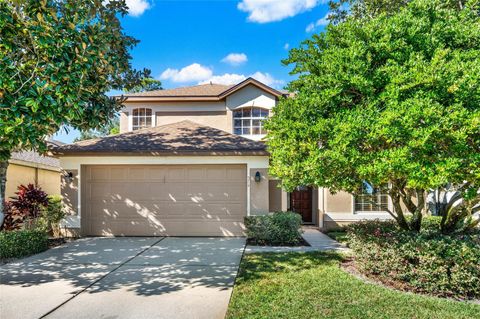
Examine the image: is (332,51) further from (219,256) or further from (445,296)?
(219,256)

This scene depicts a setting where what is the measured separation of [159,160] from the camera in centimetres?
1025

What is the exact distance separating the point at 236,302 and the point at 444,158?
4024 millimetres

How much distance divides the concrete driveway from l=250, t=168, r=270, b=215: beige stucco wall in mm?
1478

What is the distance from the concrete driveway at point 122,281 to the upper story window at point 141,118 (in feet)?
26.8

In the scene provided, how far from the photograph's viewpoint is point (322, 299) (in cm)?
479

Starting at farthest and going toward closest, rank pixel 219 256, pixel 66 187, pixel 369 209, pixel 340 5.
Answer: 1. pixel 340 5
2. pixel 369 209
3. pixel 66 187
4. pixel 219 256

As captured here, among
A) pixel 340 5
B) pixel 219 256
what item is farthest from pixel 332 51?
pixel 340 5

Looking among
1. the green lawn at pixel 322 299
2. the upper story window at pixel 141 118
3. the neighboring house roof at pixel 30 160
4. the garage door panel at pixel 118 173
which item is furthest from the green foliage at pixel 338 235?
the neighboring house roof at pixel 30 160

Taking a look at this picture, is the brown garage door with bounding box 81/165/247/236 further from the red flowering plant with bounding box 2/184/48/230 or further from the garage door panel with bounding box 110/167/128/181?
the red flowering plant with bounding box 2/184/48/230

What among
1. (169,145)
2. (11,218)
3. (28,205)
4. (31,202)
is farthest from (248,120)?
(11,218)

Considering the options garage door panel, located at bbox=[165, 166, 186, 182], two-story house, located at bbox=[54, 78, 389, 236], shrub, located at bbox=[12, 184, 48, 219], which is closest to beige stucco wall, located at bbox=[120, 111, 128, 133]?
two-story house, located at bbox=[54, 78, 389, 236]

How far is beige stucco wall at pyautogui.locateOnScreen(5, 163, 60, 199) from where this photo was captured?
12.3m

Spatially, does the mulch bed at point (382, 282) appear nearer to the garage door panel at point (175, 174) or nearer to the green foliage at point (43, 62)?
the garage door panel at point (175, 174)

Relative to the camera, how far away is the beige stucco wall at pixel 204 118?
49.8 feet
